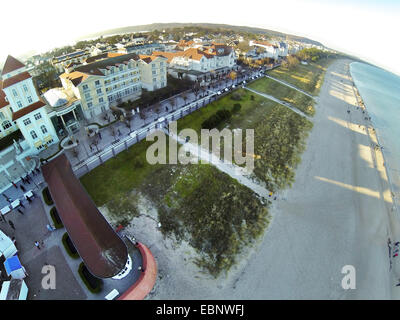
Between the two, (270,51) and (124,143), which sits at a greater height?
(270,51)

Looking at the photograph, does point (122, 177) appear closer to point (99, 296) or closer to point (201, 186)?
point (201, 186)

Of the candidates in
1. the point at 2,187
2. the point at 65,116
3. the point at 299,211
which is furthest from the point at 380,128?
the point at 2,187

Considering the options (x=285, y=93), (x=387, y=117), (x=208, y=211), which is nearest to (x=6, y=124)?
(x=208, y=211)

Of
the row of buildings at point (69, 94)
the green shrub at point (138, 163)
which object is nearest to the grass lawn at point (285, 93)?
the row of buildings at point (69, 94)

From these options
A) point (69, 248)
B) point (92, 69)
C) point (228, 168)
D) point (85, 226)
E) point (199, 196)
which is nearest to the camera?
point (85, 226)

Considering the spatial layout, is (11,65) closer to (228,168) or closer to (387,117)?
(228,168)

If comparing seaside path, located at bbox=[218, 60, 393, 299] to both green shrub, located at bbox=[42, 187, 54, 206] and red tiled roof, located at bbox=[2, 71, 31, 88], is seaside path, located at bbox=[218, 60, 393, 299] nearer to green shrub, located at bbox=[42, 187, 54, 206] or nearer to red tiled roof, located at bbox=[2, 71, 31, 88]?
green shrub, located at bbox=[42, 187, 54, 206]

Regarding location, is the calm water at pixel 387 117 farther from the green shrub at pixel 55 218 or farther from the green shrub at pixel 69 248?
the green shrub at pixel 55 218

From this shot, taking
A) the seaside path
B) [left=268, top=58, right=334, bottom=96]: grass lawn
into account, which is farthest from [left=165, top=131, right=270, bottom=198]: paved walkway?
[left=268, top=58, right=334, bottom=96]: grass lawn
